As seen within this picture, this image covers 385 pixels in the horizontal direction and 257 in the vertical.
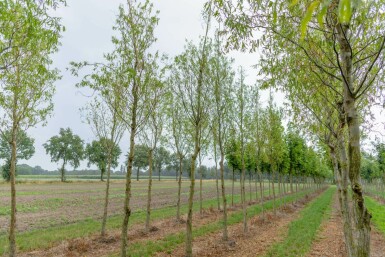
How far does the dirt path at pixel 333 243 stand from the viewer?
41.9 ft

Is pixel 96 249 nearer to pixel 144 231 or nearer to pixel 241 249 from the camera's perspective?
pixel 144 231

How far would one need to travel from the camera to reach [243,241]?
14.8 m

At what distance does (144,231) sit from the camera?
54.2 feet

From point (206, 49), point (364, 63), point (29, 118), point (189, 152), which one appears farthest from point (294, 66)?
point (189, 152)

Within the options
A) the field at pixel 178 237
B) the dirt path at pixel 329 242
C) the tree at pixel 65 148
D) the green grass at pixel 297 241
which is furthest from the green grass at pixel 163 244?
the tree at pixel 65 148

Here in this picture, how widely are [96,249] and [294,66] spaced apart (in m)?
12.2

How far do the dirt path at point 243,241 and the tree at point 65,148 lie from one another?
3145 inches

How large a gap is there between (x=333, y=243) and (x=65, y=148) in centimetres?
8820

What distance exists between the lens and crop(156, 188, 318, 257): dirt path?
1266 cm

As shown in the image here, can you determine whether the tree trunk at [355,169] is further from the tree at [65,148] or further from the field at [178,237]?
the tree at [65,148]

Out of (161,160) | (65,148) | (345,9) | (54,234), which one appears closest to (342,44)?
(345,9)

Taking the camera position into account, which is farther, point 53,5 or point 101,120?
point 101,120

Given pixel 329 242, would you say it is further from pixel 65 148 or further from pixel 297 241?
pixel 65 148

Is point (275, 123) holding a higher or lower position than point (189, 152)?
higher
